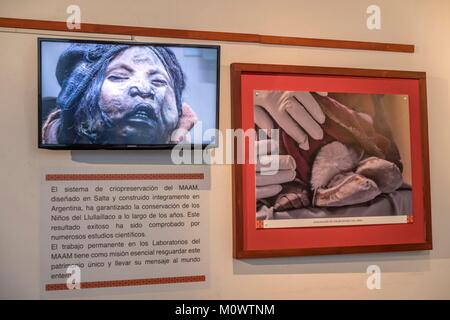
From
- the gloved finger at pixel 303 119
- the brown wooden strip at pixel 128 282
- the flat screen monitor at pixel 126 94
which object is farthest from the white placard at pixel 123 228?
the gloved finger at pixel 303 119

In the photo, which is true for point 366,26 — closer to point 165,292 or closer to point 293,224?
point 293,224

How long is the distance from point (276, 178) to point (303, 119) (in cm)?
29

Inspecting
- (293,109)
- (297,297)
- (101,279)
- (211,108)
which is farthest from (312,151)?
(101,279)

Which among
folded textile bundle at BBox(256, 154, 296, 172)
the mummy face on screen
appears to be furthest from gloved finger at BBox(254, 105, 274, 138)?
the mummy face on screen

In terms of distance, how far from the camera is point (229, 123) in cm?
220

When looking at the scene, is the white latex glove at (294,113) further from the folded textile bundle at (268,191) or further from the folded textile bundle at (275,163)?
the folded textile bundle at (268,191)

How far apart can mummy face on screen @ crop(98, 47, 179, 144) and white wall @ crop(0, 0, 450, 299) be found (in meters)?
0.13

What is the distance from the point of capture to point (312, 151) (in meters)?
2.23

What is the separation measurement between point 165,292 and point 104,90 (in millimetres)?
864

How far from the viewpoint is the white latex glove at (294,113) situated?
220 centimetres

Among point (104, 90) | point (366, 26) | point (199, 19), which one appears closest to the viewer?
point (104, 90)

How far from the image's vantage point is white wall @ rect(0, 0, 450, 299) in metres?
1.98

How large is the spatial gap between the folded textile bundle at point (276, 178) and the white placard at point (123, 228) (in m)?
0.23

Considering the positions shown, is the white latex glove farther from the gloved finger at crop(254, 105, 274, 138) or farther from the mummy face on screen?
the mummy face on screen
